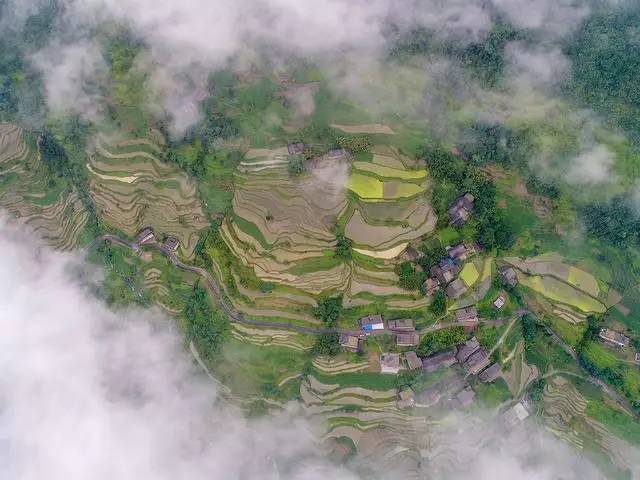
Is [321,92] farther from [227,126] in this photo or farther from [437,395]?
[437,395]

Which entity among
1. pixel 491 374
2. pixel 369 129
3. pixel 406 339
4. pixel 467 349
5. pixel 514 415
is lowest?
pixel 514 415

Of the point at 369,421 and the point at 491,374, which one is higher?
the point at 491,374

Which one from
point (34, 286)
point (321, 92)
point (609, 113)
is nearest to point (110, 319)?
point (34, 286)

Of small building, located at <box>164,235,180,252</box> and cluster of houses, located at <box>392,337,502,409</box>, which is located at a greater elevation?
small building, located at <box>164,235,180,252</box>

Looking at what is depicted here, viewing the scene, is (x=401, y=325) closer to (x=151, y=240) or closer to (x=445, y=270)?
(x=445, y=270)

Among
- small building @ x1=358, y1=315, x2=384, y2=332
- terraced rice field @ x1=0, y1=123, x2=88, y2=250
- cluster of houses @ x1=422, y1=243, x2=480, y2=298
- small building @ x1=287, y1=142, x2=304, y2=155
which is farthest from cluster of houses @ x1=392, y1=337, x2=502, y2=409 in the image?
terraced rice field @ x1=0, y1=123, x2=88, y2=250

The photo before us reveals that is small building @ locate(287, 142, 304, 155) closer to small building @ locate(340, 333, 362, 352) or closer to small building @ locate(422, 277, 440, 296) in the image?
small building @ locate(422, 277, 440, 296)

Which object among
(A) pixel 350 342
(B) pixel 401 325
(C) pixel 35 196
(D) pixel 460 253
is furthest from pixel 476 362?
(C) pixel 35 196
